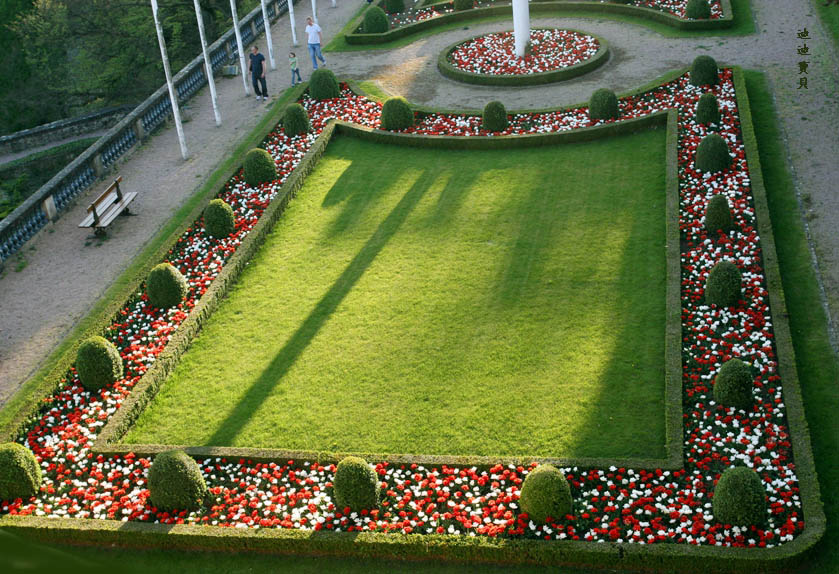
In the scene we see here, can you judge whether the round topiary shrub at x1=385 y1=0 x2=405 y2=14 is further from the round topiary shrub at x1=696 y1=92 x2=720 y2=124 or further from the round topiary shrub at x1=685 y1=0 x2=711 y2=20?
the round topiary shrub at x1=696 y1=92 x2=720 y2=124

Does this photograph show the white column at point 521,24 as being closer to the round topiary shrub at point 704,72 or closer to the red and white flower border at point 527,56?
the red and white flower border at point 527,56

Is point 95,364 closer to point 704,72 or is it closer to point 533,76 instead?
point 533,76

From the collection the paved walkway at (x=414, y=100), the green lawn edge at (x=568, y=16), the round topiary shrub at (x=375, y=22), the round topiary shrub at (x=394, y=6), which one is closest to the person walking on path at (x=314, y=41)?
the paved walkway at (x=414, y=100)

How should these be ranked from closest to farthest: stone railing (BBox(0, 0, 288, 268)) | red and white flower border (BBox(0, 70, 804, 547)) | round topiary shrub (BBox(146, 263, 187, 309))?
red and white flower border (BBox(0, 70, 804, 547)) < round topiary shrub (BBox(146, 263, 187, 309)) < stone railing (BBox(0, 0, 288, 268))

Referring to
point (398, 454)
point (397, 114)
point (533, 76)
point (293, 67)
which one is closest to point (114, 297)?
point (398, 454)

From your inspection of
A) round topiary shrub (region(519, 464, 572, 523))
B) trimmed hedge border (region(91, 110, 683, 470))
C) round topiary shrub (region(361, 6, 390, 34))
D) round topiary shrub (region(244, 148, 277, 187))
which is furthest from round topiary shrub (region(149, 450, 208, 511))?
round topiary shrub (region(361, 6, 390, 34))
